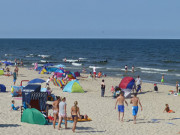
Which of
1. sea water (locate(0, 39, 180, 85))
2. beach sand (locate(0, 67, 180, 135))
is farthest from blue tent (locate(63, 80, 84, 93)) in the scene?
sea water (locate(0, 39, 180, 85))

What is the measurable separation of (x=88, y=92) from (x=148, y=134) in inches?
459

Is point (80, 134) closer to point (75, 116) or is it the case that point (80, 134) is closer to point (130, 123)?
point (75, 116)

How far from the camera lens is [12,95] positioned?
19.2 m

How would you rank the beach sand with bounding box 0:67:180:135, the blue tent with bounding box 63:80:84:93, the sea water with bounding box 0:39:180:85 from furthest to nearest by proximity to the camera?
the sea water with bounding box 0:39:180:85, the blue tent with bounding box 63:80:84:93, the beach sand with bounding box 0:67:180:135

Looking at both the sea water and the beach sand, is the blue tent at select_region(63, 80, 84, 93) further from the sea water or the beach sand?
the sea water

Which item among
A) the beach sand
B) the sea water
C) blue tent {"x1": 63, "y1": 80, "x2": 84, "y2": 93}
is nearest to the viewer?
the beach sand

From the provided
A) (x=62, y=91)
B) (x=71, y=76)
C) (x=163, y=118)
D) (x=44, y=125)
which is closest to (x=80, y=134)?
(x=44, y=125)

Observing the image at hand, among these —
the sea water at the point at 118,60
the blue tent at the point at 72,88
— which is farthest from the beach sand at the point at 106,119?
the sea water at the point at 118,60

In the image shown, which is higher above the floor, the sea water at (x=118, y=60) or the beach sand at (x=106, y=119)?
the sea water at (x=118, y=60)

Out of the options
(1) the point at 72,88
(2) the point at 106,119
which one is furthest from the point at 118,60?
Answer: (2) the point at 106,119

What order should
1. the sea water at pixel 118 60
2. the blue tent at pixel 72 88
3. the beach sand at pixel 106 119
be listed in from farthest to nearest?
the sea water at pixel 118 60 < the blue tent at pixel 72 88 < the beach sand at pixel 106 119

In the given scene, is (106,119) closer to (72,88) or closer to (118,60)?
(72,88)

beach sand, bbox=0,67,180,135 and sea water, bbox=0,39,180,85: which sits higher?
sea water, bbox=0,39,180,85

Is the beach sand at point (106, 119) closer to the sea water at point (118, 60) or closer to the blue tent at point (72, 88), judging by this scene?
the blue tent at point (72, 88)
